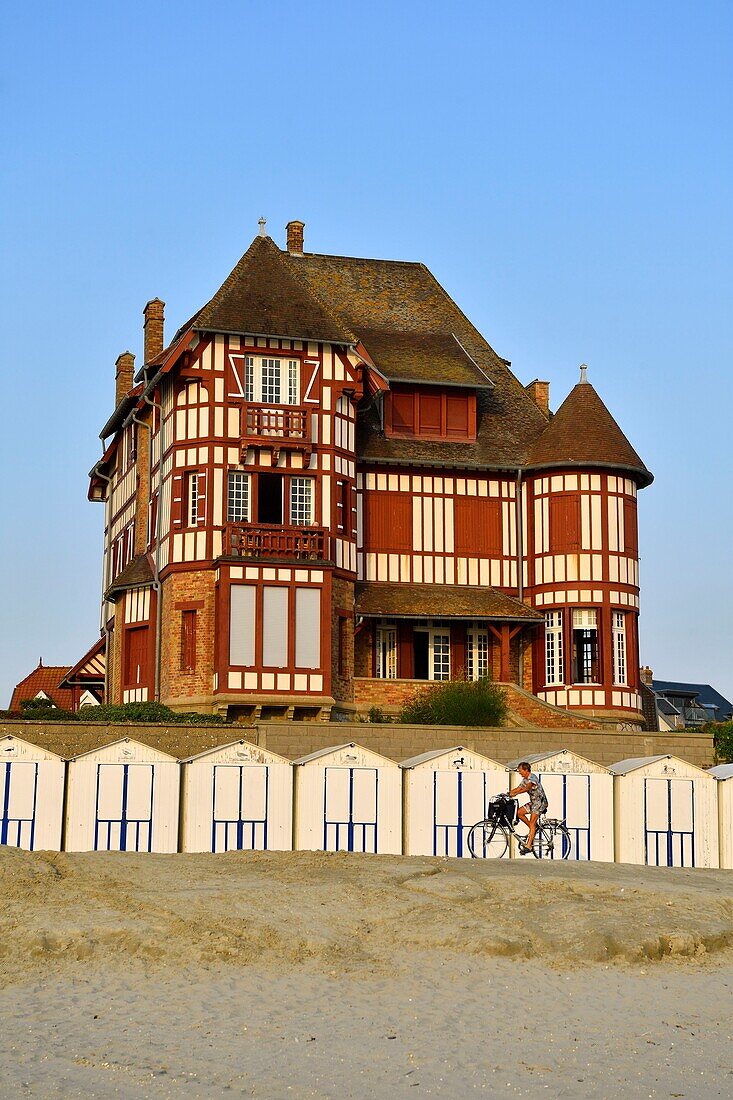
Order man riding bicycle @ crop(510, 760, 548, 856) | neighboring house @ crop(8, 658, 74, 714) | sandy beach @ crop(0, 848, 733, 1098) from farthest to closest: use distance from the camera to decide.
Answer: neighboring house @ crop(8, 658, 74, 714), man riding bicycle @ crop(510, 760, 548, 856), sandy beach @ crop(0, 848, 733, 1098)

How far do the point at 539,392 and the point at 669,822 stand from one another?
22312 mm

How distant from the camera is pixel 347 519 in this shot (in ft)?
137

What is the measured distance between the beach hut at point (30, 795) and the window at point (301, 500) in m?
13.9

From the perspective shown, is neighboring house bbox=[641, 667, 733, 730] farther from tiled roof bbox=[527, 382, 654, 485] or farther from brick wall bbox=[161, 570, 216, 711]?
brick wall bbox=[161, 570, 216, 711]

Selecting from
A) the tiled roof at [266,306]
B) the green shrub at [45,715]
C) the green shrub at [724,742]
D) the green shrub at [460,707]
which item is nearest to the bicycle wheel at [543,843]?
the green shrub at [724,742]

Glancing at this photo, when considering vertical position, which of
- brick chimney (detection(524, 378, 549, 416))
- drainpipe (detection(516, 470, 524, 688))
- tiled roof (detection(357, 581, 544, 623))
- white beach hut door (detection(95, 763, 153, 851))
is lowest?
white beach hut door (detection(95, 763, 153, 851))

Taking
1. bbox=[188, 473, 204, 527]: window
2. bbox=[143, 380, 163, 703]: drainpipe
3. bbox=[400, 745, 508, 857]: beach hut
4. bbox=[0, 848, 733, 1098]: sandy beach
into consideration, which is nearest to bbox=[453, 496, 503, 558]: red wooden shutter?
bbox=[188, 473, 204, 527]: window

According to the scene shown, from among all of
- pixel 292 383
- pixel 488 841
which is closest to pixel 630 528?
pixel 292 383

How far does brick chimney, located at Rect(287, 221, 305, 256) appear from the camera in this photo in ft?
162

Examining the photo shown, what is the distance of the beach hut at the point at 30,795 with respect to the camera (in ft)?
89.2

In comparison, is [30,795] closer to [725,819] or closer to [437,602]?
[725,819]

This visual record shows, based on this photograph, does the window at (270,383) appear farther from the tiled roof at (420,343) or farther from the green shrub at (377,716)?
the green shrub at (377,716)

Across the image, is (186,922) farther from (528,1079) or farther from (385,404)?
(385,404)

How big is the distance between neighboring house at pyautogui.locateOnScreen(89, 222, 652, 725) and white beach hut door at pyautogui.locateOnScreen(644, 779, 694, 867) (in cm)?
1154
